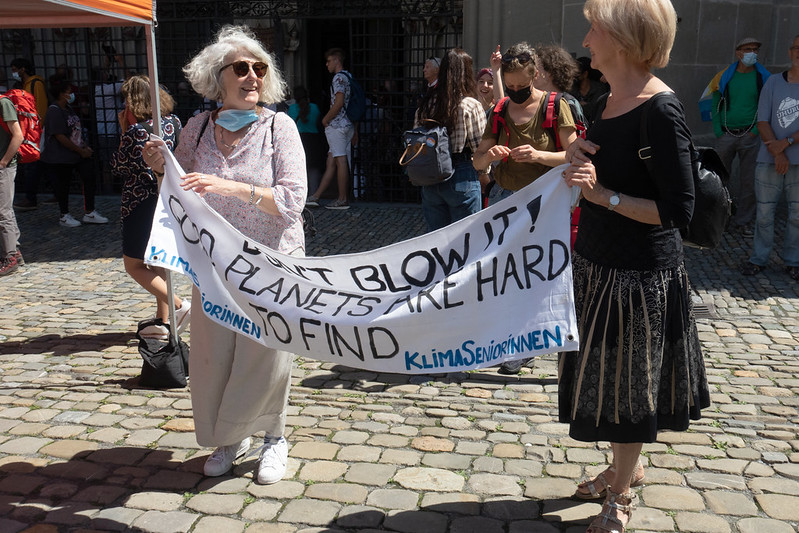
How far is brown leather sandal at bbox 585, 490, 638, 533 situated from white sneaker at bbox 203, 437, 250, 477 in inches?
65.8

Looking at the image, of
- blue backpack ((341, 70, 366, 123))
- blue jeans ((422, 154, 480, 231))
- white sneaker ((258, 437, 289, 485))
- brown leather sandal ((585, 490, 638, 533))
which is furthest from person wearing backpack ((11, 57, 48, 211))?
brown leather sandal ((585, 490, 638, 533))

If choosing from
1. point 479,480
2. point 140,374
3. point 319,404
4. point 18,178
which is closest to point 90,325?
point 140,374

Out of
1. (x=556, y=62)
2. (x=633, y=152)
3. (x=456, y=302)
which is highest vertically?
(x=556, y=62)

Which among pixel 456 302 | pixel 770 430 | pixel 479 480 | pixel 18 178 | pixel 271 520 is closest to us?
pixel 456 302

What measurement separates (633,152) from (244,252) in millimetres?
1638

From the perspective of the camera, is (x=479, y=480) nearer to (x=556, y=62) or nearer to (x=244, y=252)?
(x=244, y=252)

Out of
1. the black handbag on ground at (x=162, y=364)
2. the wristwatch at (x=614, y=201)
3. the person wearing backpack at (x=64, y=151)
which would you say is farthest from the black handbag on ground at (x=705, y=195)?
the person wearing backpack at (x=64, y=151)

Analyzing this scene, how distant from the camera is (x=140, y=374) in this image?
515 centimetres

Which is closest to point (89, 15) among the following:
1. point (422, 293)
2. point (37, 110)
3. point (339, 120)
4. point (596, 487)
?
point (422, 293)

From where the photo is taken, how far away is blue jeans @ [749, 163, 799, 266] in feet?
25.0

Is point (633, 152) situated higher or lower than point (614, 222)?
higher

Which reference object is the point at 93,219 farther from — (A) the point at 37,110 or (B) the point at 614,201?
(B) the point at 614,201

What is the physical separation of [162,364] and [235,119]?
1924 mm

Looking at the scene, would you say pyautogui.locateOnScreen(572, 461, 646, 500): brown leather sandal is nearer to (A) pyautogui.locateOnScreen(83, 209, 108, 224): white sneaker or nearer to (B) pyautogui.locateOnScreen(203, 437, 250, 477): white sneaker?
(B) pyautogui.locateOnScreen(203, 437, 250, 477): white sneaker
